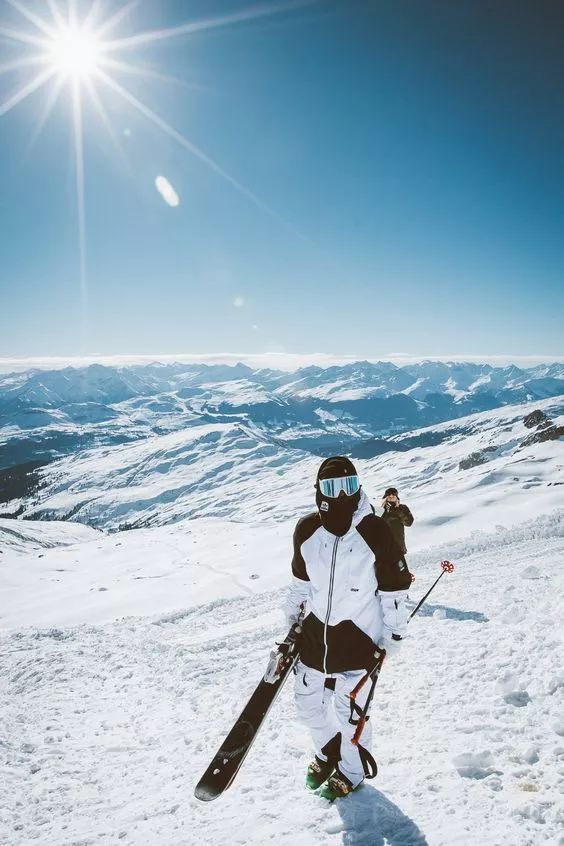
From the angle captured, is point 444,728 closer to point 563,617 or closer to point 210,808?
point 210,808

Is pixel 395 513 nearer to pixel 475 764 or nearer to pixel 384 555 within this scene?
pixel 475 764

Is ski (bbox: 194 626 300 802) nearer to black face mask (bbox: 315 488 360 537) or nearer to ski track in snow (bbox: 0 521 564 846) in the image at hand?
ski track in snow (bbox: 0 521 564 846)

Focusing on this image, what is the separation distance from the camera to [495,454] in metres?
142

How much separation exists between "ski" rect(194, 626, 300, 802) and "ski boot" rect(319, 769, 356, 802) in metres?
1.07

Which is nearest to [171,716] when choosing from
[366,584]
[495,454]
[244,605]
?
[366,584]

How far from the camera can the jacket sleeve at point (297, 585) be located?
4.99 m

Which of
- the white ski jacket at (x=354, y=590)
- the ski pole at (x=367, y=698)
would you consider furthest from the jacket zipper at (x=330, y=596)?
the ski pole at (x=367, y=698)

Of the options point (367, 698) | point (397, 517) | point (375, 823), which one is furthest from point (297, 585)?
point (397, 517)

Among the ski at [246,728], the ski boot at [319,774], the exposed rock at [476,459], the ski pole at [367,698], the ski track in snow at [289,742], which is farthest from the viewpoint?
the exposed rock at [476,459]

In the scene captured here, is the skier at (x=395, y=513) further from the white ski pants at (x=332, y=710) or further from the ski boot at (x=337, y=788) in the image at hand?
the ski boot at (x=337, y=788)

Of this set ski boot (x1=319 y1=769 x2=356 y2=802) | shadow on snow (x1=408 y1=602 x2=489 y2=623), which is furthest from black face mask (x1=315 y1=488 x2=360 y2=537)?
shadow on snow (x1=408 y1=602 x2=489 y2=623)

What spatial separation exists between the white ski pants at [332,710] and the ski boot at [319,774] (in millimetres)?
73

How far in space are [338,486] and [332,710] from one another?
103 inches

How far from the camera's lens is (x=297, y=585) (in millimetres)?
5129
